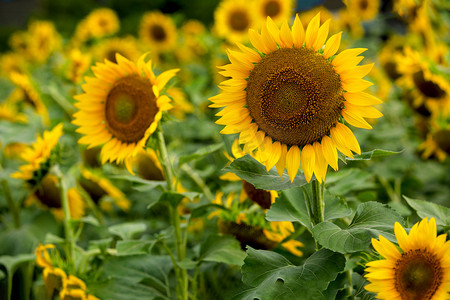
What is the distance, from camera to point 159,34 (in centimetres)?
270

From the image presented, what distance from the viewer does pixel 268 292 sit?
2.16 feet

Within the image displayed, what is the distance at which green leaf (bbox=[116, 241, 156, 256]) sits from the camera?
2.83ft

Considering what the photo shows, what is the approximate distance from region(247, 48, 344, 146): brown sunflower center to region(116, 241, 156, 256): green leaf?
12.6 inches

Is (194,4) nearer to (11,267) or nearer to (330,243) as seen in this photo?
(11,267)

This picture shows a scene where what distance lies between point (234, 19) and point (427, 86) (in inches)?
39.7

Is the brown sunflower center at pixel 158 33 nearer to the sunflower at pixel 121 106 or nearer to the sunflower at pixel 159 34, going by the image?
the sunflower at pixel 159 34

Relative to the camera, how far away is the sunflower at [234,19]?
2189 mm

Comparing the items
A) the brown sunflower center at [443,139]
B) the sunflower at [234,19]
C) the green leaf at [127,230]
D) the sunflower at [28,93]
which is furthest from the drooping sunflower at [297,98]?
the sunflower at [234,19]

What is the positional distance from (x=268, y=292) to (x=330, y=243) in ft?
0.34

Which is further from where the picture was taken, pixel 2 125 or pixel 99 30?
pixel 99 30

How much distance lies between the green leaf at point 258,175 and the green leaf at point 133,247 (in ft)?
0.84

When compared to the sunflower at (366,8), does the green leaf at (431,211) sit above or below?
below

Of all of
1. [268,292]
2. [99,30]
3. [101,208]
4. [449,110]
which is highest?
[99,30]

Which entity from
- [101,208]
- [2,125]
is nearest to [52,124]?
[2,125]
